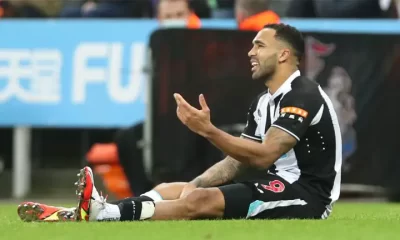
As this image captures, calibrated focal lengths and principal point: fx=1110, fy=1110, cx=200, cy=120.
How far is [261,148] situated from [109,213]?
1.14m

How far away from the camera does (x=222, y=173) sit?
852 centimetres

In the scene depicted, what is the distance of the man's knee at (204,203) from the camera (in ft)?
25.4

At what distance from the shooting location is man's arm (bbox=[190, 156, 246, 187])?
27.8 feet

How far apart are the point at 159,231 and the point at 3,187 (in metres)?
8.51

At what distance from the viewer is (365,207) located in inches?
463

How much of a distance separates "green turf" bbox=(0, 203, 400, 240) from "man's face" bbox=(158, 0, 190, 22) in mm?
6266

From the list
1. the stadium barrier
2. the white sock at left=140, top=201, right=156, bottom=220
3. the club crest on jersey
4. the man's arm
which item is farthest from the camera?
the stadium barrier

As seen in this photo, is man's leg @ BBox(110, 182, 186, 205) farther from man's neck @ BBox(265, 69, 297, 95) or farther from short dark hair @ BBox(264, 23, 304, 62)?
short dark hair @ BBox(264, 23, 304, 62)

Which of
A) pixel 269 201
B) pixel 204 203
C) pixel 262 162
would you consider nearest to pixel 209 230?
pixel 204 203

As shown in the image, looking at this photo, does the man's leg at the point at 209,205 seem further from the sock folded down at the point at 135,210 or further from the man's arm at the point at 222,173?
the man's arm at the point at 222,173

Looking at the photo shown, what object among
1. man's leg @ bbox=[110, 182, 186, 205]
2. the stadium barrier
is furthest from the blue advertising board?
man's leg @ bbox=[110, 182, 186, 205]

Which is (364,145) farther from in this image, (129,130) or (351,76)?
(129,130)

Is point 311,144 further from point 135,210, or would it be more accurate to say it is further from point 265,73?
point 135,210

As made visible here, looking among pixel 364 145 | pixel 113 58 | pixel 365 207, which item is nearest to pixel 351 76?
pixel 364 145
